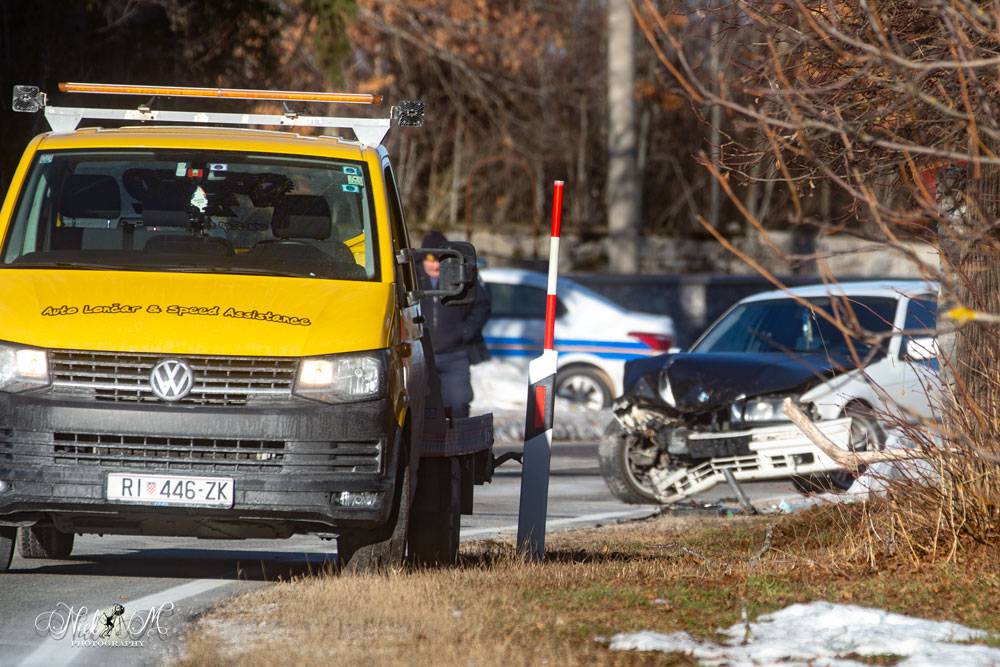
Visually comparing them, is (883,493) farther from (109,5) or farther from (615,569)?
(109,5)

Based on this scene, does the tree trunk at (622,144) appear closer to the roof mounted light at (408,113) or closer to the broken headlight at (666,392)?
the broken headlight at (666,392)

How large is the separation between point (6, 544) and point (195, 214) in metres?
1.76

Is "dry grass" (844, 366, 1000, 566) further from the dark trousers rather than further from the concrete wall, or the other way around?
the concrete wall

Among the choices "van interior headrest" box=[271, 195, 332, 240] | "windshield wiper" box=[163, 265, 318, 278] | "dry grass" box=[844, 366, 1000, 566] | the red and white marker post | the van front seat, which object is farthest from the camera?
the red and white marker post

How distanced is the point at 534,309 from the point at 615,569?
1427cm

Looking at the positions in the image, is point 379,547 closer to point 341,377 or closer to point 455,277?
point 341,377

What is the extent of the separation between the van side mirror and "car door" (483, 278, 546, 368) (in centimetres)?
1344

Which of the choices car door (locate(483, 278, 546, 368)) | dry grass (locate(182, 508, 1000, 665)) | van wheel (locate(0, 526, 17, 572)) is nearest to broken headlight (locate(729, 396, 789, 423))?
dry grass (locate(182, 508, 1000, 665))

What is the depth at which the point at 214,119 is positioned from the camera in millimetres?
9180

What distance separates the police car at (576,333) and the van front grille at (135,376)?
1452cm

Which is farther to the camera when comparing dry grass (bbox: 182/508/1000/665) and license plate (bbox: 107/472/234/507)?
license plate (bbox: 107/472/234/507)

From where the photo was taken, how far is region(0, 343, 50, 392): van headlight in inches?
290

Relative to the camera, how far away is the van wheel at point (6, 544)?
838cm

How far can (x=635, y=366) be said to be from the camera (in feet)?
44.1
